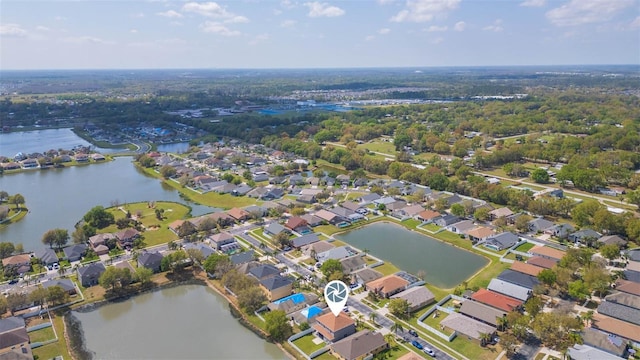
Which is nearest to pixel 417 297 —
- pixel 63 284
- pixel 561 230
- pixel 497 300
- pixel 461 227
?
pixel 497 300

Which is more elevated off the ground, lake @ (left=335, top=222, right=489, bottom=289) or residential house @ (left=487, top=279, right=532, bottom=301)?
residential house @ (left=487, top=279, right=532, bottom=301)

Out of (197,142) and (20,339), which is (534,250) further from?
(197,142)

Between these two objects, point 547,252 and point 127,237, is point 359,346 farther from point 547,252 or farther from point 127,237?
point 127,237

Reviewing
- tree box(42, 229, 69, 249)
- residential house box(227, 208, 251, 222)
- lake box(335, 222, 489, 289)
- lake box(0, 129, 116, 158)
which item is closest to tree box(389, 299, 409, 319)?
lake box(335, 222, 489, 289)

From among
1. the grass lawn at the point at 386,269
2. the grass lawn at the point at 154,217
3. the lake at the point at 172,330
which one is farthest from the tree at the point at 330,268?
the grass lawn at the point at 154,217

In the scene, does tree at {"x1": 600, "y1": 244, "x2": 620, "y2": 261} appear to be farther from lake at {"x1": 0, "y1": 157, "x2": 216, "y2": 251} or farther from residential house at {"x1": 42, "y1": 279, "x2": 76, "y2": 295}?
residential house at {"x1": 42, "y1": 279, "x2": 76, "y2": 295}

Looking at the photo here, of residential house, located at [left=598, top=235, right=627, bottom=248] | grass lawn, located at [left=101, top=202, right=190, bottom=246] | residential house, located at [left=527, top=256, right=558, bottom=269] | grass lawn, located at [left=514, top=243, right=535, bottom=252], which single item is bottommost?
grass lawn, located at [left=514, top=243, right=535, bottom=252]
